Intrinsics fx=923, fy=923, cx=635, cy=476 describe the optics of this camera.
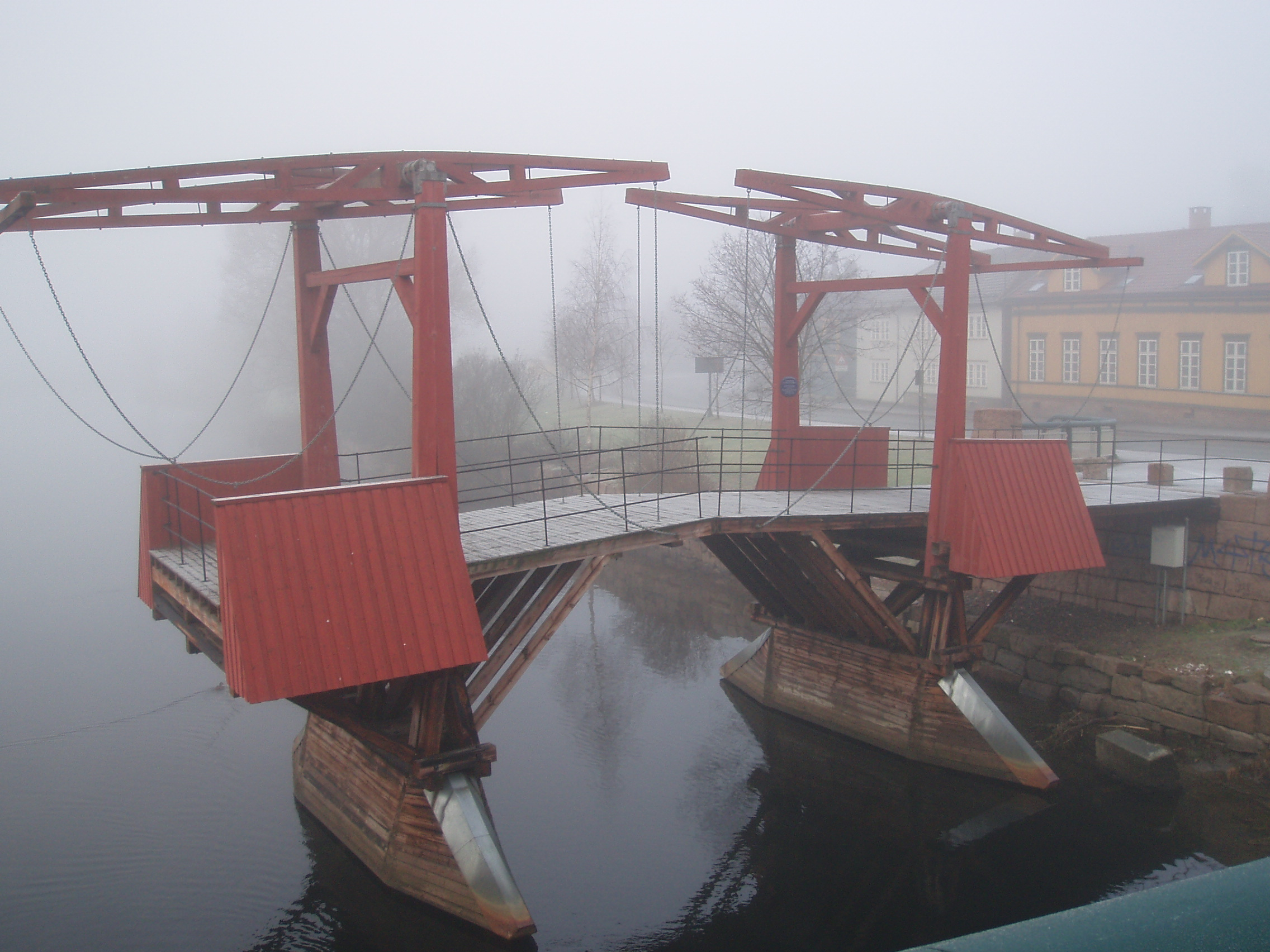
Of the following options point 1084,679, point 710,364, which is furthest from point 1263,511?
point 710,364

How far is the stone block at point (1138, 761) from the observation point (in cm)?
1097

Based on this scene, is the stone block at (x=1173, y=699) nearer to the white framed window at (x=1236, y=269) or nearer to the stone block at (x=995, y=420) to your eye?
the stone block at (x=995, y=420)

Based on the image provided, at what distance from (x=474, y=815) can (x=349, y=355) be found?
29.3m

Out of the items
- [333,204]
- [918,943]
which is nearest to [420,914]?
[918,943]

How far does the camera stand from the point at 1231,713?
11.3m

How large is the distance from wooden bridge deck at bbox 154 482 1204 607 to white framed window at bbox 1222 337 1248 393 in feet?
44.5

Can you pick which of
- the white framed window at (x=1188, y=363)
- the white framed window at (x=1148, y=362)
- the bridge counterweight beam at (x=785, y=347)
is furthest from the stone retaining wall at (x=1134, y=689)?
the white framed window at (x=1148, y=362)

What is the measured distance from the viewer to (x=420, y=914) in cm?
884

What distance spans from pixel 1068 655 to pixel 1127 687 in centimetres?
102

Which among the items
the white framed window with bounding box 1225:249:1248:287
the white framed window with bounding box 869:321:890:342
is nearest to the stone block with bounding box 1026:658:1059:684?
the white framed window with bounding box 1225:249:1248:287

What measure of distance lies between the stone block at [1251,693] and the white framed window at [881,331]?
26.1 m

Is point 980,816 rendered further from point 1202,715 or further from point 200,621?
point 200,621

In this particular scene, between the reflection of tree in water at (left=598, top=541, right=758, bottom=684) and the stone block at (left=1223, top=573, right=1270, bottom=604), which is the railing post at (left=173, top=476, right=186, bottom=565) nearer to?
the reflection of tree in water at (left=598, top=541, right=758, bottom=684)

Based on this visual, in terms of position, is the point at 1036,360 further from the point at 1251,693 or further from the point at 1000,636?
the point at 1251,693
